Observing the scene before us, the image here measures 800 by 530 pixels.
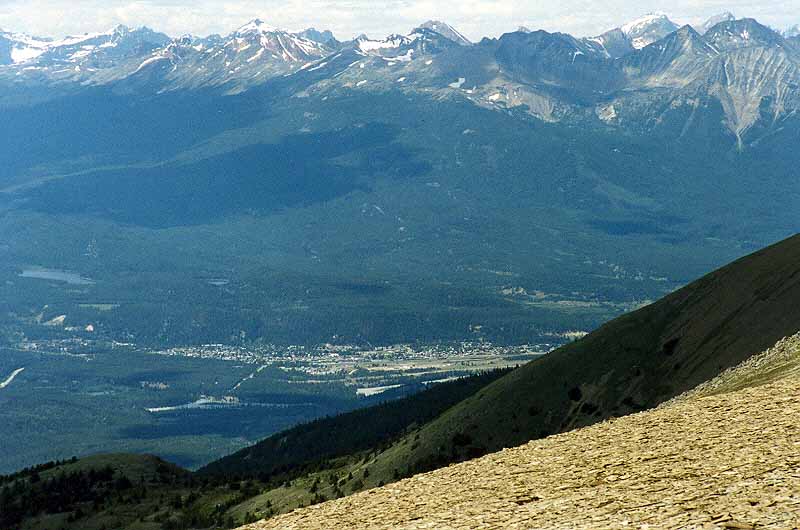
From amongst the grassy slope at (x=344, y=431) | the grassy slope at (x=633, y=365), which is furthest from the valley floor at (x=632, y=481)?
the grassy slope at (x=344, y=431)

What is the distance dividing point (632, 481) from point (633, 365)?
198 ft

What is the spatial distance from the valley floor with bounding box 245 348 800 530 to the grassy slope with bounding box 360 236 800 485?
34763mm

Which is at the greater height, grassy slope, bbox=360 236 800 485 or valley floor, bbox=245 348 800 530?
grassy slope, bbox=360 236 800 485

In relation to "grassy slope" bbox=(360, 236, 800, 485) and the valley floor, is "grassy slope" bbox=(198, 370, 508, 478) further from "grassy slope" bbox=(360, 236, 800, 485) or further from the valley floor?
the valley floor

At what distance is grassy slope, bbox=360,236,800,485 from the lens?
282 ft

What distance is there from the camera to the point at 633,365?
95.3 metres

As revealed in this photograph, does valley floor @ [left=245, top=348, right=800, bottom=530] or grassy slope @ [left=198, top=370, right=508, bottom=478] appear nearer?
valley floor @ [left=245, top=348, right=800, bottom=530]

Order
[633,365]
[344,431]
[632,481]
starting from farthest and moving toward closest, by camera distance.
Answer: [344,431] < [633,365] < [632,481]

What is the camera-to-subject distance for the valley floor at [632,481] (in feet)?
101

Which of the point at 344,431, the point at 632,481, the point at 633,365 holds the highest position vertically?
the point at 344,431

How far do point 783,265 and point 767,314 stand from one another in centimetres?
955

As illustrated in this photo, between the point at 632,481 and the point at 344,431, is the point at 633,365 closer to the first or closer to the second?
the point at 632,481

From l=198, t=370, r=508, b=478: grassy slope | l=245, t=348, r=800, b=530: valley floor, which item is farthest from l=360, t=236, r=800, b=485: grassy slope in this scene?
l=198, t=370, r=508, b=478: grassy slope

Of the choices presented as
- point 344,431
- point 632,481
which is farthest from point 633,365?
point 344,431
